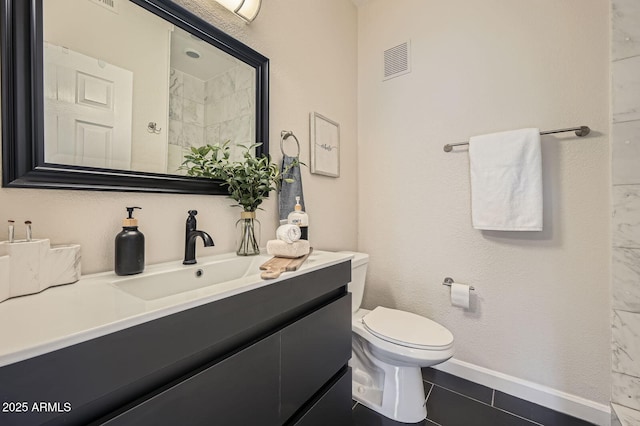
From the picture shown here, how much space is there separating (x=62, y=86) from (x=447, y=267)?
1.93 meters

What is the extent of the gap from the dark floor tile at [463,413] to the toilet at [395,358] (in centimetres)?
9

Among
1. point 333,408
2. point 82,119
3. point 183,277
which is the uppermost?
point 82,119

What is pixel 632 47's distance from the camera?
1.16 metres

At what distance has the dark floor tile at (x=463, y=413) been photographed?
1.29 metres

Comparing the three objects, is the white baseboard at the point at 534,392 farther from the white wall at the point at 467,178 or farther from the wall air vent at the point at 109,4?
the wall air vent at the point at 109,4

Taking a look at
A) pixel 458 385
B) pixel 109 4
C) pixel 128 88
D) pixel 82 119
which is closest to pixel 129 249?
pixel 82 119

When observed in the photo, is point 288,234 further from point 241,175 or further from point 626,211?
point 626,211

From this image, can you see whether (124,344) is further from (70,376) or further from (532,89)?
(532,89)

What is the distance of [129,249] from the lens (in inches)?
30.4

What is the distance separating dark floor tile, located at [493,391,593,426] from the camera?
4.24ft

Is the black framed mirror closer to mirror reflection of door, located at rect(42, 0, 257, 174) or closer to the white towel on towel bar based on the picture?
mirror reflection of door, located at rect(42, 0, 257, 174)

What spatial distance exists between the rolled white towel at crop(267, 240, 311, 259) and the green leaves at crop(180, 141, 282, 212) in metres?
0.25

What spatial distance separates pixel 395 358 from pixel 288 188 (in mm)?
982

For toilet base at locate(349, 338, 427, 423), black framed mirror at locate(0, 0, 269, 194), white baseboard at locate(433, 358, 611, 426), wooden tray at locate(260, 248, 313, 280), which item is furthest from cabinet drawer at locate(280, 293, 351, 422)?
white baseboard at locate(433, 358, 611, 426)
